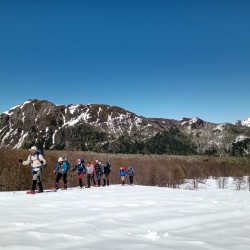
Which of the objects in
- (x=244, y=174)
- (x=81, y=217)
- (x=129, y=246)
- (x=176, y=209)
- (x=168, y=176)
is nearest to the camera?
(x=129, y=246)

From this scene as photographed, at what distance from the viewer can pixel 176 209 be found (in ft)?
30.5

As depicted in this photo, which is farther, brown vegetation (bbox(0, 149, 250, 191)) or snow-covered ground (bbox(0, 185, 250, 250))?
brown vegetation (bbox(0, 149, 250, 191))

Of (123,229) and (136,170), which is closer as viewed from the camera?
(123,229)

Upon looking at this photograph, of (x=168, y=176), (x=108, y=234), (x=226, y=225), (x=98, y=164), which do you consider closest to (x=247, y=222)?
(x=226, y=225)

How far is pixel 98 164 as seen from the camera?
83.6 feet

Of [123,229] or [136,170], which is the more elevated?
[136,170]

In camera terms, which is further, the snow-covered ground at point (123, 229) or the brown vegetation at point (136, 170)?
the brown vegetation at point (136, 170)

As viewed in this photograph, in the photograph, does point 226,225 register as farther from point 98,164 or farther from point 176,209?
point 98,164

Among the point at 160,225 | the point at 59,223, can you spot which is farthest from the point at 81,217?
the point at 160,225

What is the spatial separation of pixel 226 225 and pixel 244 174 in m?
66.3

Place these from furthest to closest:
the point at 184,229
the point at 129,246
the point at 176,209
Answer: the point at 176,209 < the point at 184,229 < the point at 129,246

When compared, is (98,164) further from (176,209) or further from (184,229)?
(184,229)

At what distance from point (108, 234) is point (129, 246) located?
862 mm

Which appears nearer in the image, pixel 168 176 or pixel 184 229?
pixel 184 229
